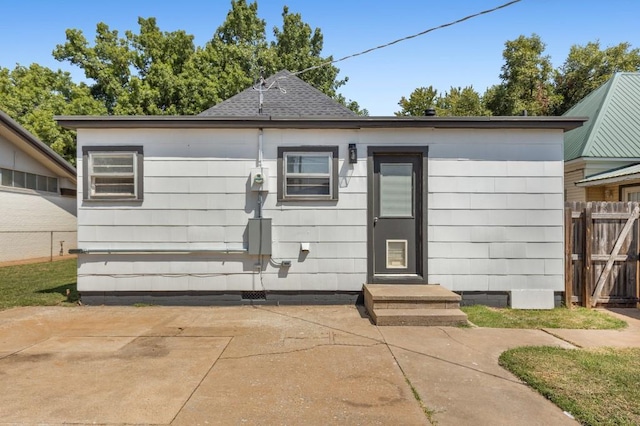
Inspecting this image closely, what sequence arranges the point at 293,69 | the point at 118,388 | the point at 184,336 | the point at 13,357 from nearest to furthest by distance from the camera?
the point at 118,388
the point at 13,357
the point at 184,336
the point at 293,69

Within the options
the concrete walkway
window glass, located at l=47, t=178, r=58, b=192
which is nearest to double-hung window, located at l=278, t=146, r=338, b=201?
the concrete walkway

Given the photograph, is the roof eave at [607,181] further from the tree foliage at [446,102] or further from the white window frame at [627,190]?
the tree foliage at [446,102]

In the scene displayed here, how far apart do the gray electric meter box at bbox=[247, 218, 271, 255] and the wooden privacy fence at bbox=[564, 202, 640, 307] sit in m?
4.72

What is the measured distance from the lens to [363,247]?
571 centimetres

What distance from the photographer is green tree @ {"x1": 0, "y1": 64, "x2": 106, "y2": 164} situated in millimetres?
18422

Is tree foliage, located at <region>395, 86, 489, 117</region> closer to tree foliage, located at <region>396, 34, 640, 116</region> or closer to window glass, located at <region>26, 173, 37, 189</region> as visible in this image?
tree foliage, located at <region>396, 34, 640, 116</region>

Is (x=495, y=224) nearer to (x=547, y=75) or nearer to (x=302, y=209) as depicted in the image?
(x=302, y=209)

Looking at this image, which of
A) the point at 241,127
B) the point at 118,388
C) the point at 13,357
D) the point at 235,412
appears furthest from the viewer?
the point at 241,127

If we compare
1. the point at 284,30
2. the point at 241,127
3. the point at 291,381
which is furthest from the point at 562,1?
the point at 284,30

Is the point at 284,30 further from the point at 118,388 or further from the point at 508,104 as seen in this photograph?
the point at 118,388

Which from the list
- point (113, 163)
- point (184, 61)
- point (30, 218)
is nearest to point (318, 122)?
point (113, 163)

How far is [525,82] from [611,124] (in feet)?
30.4

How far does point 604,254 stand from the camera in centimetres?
566

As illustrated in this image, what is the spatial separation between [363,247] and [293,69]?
21.3 m
